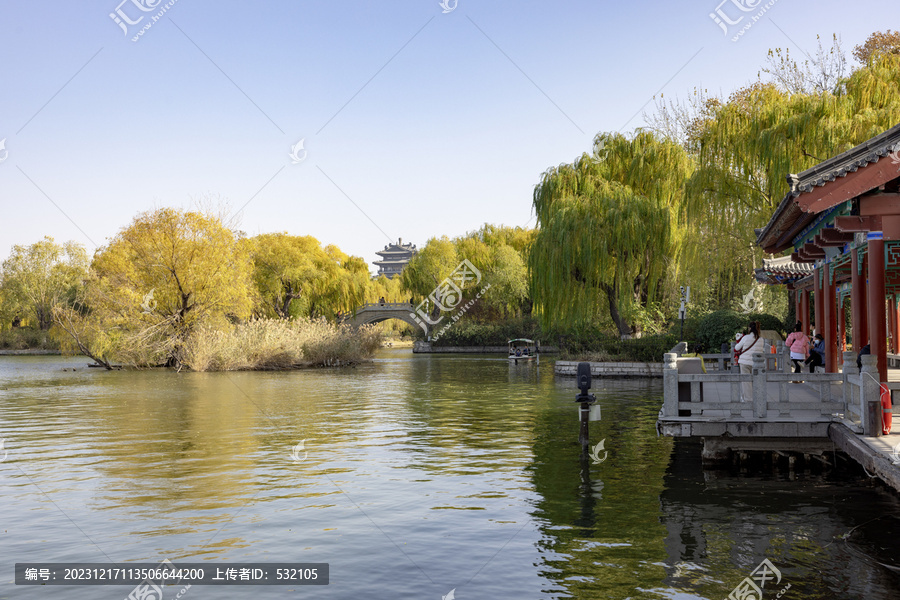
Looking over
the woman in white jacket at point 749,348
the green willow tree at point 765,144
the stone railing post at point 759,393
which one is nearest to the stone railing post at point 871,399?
the stone railing post at point 759,393

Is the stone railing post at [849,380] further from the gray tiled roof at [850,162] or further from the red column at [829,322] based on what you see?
the red column at [829,322]

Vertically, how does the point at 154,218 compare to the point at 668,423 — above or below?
above

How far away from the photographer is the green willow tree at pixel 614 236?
3138 centimetres

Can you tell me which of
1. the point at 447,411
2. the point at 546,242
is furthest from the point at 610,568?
the point at 546,242

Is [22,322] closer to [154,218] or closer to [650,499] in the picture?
[154,218]

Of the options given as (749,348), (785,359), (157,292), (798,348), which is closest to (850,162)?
(749,348)

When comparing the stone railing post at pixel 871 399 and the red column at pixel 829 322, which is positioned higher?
the red column at pixel 829 322

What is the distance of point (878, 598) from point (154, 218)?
36.6 meters

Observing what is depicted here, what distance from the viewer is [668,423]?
10.9m

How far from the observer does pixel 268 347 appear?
1470 inches

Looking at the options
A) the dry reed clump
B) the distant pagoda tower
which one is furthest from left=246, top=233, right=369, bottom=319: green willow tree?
the distant pagoda tower

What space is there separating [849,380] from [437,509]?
Answer: 18.5 ft

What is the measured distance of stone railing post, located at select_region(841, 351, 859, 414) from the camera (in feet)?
34.2

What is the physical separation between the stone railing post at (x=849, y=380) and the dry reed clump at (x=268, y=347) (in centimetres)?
2991
